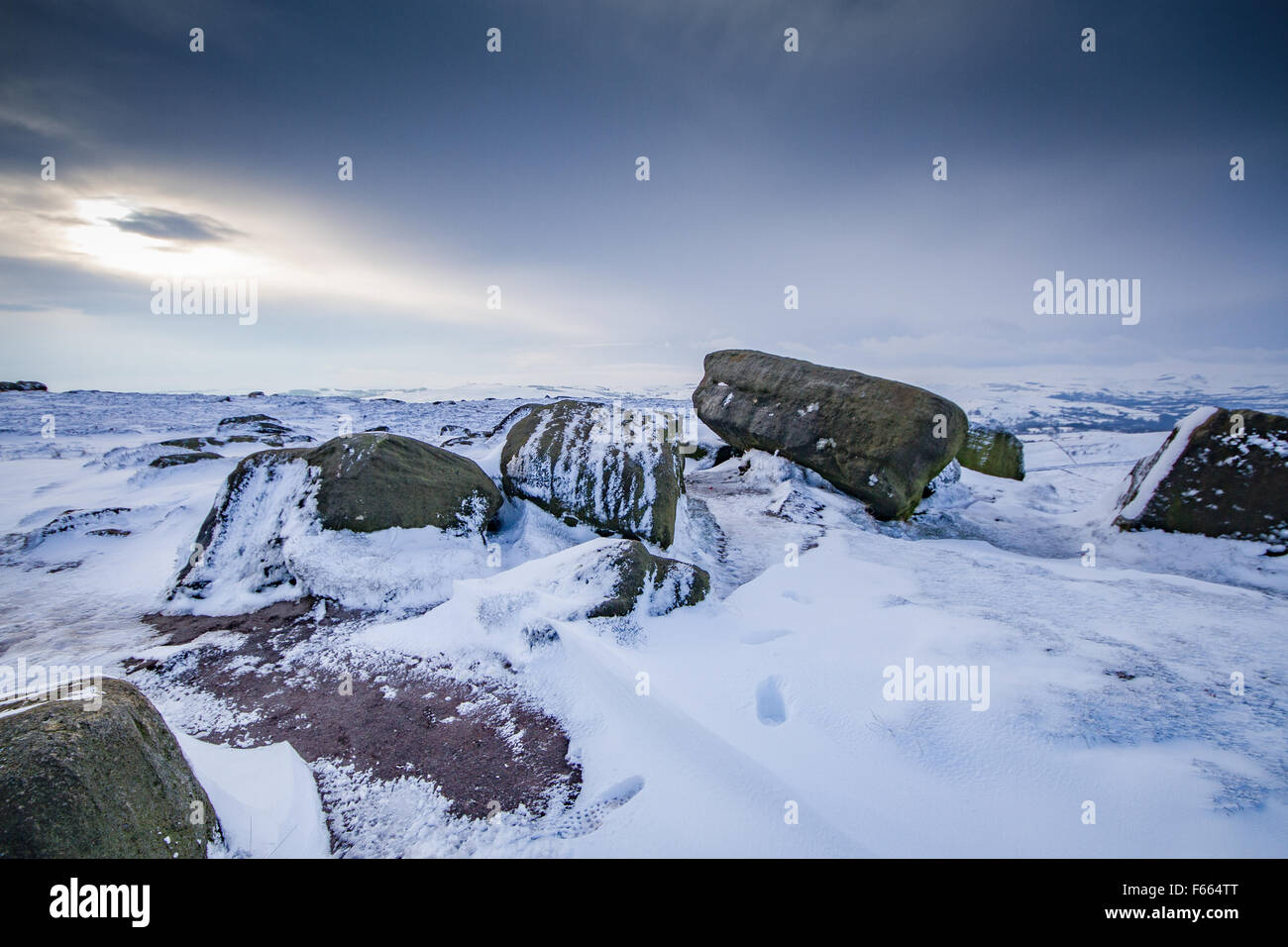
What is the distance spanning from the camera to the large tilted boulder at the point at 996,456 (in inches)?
531

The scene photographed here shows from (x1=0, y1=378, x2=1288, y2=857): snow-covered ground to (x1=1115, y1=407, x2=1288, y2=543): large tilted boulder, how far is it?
0.27 m

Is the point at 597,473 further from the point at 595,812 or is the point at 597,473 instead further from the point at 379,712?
the point at 595,812

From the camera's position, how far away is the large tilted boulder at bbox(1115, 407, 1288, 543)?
637cm

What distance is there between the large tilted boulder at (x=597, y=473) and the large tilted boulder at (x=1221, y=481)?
6.55 m

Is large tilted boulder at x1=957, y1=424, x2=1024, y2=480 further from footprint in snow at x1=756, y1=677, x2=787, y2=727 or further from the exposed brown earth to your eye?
the exposed brown earth

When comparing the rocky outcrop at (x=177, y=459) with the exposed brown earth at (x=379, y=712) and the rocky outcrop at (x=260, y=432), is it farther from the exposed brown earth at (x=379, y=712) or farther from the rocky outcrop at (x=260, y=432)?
the exposed brown earth at (x=379, y=712)

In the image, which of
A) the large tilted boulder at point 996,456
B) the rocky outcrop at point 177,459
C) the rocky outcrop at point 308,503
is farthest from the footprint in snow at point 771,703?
the rocky outcrop at point 177,459

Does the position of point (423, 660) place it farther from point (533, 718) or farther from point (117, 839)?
point (117, 839)

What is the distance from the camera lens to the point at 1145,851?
232 centimetres

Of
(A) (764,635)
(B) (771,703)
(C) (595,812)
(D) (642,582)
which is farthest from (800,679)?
(C) (595,812)

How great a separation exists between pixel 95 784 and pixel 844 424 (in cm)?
975

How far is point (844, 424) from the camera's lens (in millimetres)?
9531

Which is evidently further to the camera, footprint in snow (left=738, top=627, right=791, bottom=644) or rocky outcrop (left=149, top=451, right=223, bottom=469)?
rocky outcrop (left=149, top=451, right=223, bottom=469)

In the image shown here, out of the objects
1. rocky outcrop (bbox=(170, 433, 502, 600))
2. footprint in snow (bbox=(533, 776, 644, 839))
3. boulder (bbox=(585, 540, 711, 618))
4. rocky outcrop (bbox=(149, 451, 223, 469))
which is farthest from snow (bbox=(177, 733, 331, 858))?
rocky outcrop (bbox=(149, 451, 223, 469))
